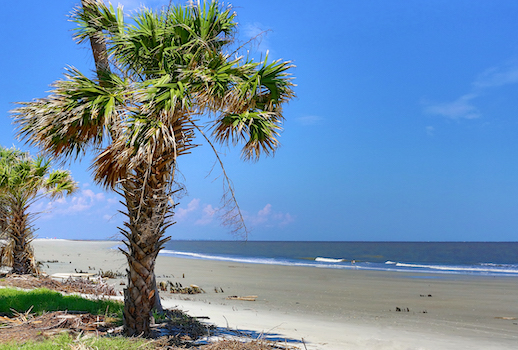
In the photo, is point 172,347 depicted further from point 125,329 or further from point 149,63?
point 149,63

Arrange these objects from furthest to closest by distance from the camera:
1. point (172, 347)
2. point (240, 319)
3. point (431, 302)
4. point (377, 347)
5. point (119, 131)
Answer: point (431, 302) → point (240, 319) → point (377, 347) → point (119, 131) → point (172, 347)

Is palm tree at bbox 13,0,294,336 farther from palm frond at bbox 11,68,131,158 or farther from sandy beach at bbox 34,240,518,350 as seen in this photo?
sandy beach at bbox 34,240,518,350

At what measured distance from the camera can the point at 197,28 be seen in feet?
21.9

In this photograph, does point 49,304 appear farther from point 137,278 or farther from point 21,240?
point 21,240

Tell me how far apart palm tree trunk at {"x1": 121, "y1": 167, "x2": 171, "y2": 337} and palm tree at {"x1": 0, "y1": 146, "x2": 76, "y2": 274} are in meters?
8.60

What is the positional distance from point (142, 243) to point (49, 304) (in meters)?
3.60

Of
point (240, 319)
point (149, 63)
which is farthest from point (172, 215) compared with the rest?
point (240, 319)

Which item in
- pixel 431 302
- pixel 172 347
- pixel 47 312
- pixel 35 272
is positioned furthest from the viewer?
pixel 431 302

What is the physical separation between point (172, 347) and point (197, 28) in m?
5.17

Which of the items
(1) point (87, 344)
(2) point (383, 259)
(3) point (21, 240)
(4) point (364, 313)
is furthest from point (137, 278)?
(2) point (383, 259)

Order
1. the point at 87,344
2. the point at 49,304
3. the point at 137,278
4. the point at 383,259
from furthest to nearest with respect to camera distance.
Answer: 1. the point at 383,259
2. the point at 49,304
3. the point at 137,278
4. the point at 87,344

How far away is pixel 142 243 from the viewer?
20.9 feet

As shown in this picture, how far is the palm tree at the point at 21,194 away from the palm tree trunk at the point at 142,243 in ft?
28.2

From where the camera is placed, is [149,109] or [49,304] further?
[49,304]
